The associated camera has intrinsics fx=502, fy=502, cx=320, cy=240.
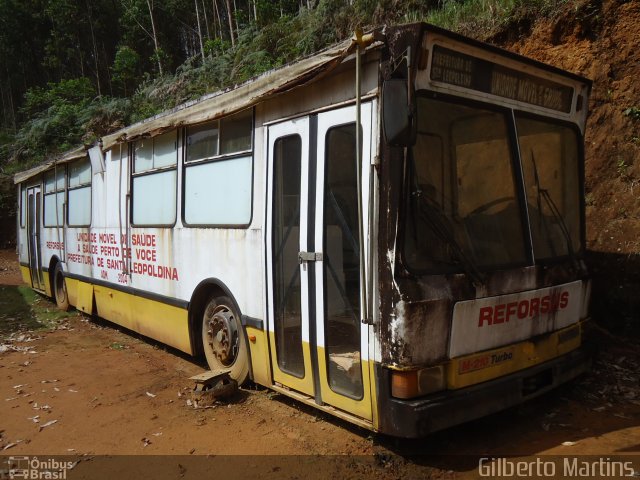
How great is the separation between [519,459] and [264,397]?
8.10ft

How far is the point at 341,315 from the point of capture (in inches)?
151

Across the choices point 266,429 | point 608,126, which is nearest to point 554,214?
point 266,429

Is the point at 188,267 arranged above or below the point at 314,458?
above

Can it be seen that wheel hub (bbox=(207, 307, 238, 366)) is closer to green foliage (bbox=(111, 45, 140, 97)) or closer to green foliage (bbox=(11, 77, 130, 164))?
green foliage (bbox=(11, 77, 130, 164))

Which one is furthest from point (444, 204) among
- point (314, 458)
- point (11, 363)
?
point (11, 363)

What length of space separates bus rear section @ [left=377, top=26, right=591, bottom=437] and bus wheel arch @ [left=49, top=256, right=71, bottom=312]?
9.06 metres

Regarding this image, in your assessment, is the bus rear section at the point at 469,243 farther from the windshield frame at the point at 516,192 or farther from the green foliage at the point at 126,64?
the green foliage at the point at 126,64

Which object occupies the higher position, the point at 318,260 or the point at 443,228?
the point at 443,228

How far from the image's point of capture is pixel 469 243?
362cm

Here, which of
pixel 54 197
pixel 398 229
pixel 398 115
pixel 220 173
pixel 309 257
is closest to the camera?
pixel 398 115

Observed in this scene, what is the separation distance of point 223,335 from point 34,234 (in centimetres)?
932

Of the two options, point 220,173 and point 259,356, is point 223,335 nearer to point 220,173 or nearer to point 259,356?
point 259,356

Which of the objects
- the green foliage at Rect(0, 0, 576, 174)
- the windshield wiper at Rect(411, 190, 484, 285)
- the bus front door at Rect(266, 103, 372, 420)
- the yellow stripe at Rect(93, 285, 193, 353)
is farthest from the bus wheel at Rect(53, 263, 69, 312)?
the windshield wiper at Rect(411, 190, 484, 285)

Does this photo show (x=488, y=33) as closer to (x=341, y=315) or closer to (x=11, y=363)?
(x=341, y=315)
